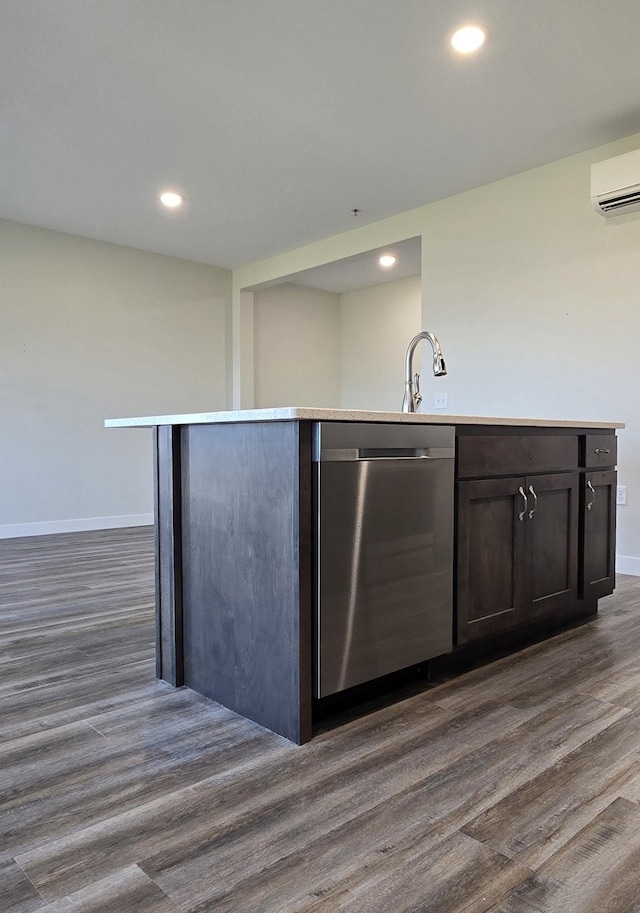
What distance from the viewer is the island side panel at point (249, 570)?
153 centimetres

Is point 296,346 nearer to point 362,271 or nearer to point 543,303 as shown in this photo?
point 362,271

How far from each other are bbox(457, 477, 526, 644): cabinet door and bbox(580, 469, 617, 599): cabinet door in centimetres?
50

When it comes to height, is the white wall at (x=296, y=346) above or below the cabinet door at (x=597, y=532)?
above

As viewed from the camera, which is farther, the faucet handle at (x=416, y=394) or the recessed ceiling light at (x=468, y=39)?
the recessed ceiling light at (x=468, y=39)

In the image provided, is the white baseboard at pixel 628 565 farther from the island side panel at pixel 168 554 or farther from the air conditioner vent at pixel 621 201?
the island side panel at pixel 168 554

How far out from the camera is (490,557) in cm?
209

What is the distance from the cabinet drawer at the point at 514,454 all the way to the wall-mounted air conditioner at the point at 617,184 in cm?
161

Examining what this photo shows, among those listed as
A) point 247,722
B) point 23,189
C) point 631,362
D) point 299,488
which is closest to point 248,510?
point 299,488

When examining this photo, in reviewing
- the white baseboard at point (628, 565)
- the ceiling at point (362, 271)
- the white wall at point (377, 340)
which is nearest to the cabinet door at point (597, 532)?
the white baseboard at point (628, 565)

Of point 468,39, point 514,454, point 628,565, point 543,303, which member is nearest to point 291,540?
point 514,454

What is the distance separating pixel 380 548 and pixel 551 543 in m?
0.99

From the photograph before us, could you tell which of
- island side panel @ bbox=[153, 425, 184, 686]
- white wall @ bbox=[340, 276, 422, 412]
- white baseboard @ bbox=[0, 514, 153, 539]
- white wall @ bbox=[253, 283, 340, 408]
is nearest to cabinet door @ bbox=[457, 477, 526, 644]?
island side panel @ bbox=[153, 425, 184, 686]

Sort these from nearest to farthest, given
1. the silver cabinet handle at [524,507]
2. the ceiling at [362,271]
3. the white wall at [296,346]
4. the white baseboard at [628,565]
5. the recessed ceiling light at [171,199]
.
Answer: the silver cabinet handle at [524,507] < the white baseboard at [628,565] < the recessed ceiling light at [171,199] < the ceiling at [362,271] < the white wall at [296,346]

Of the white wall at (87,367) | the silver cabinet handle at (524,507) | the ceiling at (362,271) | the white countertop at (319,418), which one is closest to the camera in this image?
the white countertop at (319,418)
